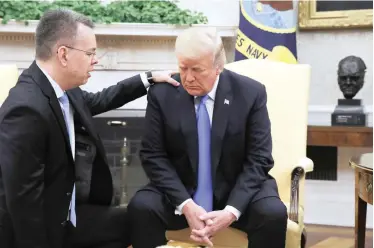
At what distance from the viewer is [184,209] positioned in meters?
2.17

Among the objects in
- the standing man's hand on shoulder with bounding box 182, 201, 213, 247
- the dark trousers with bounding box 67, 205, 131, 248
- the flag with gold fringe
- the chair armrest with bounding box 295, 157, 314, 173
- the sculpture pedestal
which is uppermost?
the flag with gold fringe

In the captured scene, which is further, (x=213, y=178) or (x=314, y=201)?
(x=314, y=201)

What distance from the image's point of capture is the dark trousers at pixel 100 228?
90.6 inches

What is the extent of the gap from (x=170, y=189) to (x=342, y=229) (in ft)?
7.44

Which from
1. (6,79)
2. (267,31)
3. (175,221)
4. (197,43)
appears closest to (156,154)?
(175,221)

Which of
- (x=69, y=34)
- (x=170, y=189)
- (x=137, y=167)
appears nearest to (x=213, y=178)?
(x=170, y=189)

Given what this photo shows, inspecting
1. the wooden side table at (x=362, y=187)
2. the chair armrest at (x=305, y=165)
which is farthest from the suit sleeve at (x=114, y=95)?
the wooden side table at (x=362, y=187)

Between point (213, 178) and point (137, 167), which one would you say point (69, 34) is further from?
point (137, 167)

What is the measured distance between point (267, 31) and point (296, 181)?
161 cm

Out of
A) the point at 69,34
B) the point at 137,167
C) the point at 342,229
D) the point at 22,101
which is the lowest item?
the point at 342,229

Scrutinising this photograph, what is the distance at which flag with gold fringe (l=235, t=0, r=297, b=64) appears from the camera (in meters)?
3.82

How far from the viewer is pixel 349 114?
3.75 meters

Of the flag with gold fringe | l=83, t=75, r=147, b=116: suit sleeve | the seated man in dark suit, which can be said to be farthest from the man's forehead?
l=83, t=75, r=147, b=116: suit sleeve

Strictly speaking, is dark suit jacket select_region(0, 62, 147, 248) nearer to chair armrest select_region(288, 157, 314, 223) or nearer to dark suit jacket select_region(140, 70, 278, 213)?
dark suit jacket select_region(140, 70, 278, 213)
